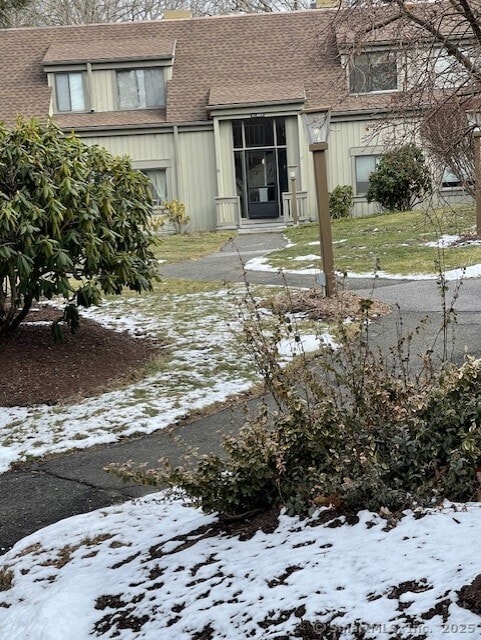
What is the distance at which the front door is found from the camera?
2727 centimetres

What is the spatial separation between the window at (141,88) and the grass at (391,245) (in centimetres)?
858

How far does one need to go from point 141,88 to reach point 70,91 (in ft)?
7.71

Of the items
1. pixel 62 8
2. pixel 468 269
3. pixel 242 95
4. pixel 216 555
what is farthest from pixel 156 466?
pixel 62 8

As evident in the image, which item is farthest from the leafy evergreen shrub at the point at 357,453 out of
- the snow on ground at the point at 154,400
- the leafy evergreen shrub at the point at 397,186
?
the leafy evergreen shrub at the point at 397,186

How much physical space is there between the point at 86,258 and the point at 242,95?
19.6m

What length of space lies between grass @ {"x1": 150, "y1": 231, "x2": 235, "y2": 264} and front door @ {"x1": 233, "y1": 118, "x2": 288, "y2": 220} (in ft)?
8.67

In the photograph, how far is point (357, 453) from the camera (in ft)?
11.9

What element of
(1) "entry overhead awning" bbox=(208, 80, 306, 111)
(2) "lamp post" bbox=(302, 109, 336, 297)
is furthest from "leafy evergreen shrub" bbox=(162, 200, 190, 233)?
(2) "lamp post" bbox=(302, 109, 336, 297)

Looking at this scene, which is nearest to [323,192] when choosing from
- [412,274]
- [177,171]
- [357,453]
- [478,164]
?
[412,274]

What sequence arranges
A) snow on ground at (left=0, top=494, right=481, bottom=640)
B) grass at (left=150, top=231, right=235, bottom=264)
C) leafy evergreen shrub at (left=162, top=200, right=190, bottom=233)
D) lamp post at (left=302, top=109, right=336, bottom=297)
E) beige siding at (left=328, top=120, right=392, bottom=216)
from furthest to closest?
beige siding at (left=328, top=120, right=392, bottom=216)
leafy evergreen shrub at (left=162, top=200, right=190, bottom=233)
grass at (left=150, top=231, right=235, bottom=264)
lamp post at (left=302, top=109, right=336, bottom=297)
snow on ground at (left=0, top=494, right=481, bottom=640)

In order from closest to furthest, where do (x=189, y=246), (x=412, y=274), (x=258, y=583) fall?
(x=258, y=583)
(x=412, y=274)
(x=189, y=246)

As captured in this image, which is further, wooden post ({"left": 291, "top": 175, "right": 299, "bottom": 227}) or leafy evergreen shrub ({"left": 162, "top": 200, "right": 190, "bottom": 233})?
wooden post ({"left": 291, "top": 175, "right": 299, "bottom": 227})

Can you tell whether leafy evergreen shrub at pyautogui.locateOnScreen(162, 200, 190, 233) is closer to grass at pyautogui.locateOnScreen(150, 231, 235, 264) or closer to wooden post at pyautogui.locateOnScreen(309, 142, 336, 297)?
grass at pyautogui.locateOnScreen(150, 231, 235, 264)

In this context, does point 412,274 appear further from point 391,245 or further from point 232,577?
point 232,577
